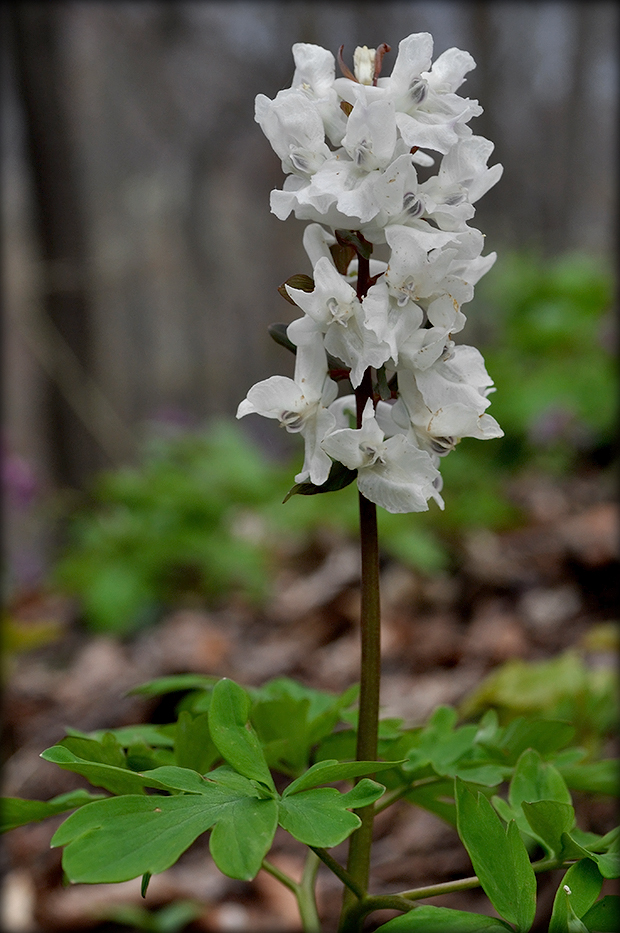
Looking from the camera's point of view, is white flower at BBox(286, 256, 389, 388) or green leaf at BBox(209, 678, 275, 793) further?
white flower at BBox(286, 256, 389, 388)

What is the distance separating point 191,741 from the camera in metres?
0.91

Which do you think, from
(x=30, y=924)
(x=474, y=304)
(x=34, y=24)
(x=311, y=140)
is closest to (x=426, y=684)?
(x=30, y=924)

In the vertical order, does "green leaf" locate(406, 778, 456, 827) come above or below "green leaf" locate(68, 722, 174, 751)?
below

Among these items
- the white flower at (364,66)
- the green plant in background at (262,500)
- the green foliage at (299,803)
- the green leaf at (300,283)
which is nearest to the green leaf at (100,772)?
the green foliage at (299,803)

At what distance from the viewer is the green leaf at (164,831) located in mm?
666

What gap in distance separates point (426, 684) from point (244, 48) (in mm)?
8480

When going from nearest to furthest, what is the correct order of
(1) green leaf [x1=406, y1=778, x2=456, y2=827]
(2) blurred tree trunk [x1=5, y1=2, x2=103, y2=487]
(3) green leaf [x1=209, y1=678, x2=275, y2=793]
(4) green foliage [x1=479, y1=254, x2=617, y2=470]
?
(3) green leaf [x1=209, y1=678, x2=275, y2=793]
(1) green leaf [x1=406, y1=778, x2=456, y2=827]
(4) green foliage [x1=479, y1=254, x2=617, y2=470]
(2) blurred tree trunk [x1=5, y1=2, x2=103, y2=487]

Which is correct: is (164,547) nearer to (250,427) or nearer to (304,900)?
(304,900)

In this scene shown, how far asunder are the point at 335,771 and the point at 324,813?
0.04 m

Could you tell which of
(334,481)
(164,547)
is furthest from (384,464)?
(164,547)

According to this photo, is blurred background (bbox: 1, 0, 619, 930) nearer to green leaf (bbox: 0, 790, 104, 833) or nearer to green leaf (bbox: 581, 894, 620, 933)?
green leaf (bbox: 0, 790, 104, 833)

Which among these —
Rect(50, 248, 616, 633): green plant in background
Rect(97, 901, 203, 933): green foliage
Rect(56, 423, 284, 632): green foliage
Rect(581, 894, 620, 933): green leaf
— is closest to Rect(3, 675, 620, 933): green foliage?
Rect(581, 894, 620, 933): green leaf

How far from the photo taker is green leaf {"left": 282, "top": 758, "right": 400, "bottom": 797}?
2.41ft

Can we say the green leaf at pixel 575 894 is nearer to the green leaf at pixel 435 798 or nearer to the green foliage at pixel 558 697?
the green leaf at pixel 435 798
